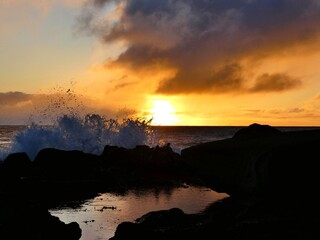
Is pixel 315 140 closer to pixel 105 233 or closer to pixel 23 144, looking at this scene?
pixel 105 233

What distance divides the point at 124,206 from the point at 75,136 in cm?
3508

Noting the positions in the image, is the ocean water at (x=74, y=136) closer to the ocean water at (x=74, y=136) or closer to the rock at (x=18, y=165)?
the ocean water at (x=74, y=136)

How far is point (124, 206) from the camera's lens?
21094 millimetres

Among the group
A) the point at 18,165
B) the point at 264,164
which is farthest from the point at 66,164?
the point at 264,164

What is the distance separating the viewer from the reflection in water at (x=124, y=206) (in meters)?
16.8

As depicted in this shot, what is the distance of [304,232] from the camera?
10.3 meters

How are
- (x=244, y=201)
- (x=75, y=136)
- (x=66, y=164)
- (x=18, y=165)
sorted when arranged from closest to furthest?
(x=244, y=201) < (x=18, y=165) < (x=66, y=164) < (x=75, y=136)

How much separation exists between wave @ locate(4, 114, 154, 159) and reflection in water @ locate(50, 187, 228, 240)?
2966 cm

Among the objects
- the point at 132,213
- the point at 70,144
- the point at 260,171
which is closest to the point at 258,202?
the point at 260,171

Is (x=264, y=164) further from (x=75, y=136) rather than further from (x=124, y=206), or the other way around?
(x=75, y=136)

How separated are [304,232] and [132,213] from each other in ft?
33.4

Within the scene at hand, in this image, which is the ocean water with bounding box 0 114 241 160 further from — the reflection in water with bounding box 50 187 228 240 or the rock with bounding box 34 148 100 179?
the reflection in water with bounding box 50 187 228 240

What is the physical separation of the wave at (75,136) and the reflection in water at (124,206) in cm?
2966

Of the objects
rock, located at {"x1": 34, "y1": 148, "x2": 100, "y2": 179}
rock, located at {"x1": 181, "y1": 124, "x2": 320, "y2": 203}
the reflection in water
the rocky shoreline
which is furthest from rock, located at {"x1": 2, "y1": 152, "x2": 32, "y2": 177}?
rock, located at {"x1": 181, "y1": 124, "x2": 320, "y2": 203}
